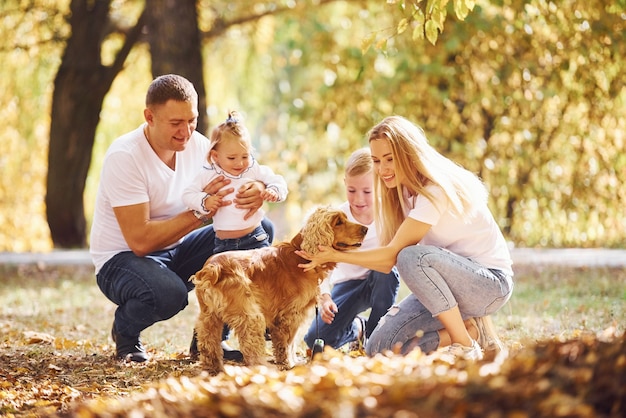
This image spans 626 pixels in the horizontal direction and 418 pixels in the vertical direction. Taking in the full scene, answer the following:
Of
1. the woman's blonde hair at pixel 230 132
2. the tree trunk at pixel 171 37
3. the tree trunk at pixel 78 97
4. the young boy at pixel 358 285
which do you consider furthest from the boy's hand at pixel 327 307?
the tree trunk at pixel 78 97

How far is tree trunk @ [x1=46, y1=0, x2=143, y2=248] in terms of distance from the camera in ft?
44.3

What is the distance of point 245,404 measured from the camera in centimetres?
284

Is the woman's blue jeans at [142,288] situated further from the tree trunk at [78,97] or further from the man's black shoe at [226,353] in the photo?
the tree trunk at [78,97]

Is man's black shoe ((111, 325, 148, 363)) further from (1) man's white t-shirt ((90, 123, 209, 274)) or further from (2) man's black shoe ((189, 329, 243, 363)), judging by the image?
(1) man's white t-shirt ((90, 123, 209, 274))

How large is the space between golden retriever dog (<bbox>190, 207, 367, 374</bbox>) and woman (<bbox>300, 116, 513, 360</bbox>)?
4.9 inches

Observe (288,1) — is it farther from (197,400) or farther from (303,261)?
(197,400)

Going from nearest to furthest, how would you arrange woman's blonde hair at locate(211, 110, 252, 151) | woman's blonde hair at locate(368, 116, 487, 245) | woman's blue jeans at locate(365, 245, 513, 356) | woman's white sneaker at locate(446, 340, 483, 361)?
woman's white sneaker at locate(446, 340, 483, 361), woman's blue jeans at locate(365, 245, 513, 356), woman's blonde hair at locate(368, 116, 487, 245), woman's blonde hair at locate(211, 110, 252, 151)

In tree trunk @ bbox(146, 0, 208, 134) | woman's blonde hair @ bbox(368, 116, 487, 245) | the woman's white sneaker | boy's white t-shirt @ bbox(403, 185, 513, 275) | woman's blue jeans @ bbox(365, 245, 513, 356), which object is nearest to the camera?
the woman's white sneaker

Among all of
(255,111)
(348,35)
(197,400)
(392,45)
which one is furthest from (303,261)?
(255,111)

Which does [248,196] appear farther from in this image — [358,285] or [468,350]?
[468,350]

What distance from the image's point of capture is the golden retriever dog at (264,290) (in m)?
4.82

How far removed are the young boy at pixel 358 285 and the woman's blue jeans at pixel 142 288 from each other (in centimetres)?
60

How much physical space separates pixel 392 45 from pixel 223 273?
8.69 m

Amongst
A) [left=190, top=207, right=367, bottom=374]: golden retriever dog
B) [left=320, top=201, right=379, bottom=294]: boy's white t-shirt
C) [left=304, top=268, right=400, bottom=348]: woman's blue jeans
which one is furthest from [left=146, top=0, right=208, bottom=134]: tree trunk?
[left=190, top=207, right=367, bottom=374]: golden retriever dog
